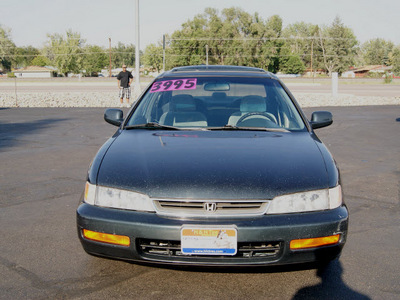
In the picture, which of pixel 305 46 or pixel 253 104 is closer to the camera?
pixel 253 104

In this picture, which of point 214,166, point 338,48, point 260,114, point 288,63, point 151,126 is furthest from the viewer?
point 338,48

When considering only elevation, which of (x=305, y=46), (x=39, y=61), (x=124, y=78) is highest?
(x=305, y=46)

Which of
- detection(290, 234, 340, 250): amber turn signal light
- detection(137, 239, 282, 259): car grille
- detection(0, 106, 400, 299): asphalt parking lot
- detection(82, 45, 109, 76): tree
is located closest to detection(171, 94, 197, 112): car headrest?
detection(0, 106, 400, 299): asphalt parking lot

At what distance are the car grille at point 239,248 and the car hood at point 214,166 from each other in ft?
0.93

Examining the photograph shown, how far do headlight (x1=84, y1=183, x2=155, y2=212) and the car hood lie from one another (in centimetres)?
4

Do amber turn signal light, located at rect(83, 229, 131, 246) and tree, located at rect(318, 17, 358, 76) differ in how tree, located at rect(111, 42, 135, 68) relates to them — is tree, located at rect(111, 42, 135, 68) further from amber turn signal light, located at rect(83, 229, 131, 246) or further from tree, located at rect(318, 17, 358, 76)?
amber turn signal light, located at rect(83, 229, 131, 246)

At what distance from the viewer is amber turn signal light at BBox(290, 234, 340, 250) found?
116 inches

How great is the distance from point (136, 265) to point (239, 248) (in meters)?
0.97

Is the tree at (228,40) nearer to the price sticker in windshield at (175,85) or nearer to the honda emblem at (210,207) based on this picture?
the price sticker in windshield at (175,85)

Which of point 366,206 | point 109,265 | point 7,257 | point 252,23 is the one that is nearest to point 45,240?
point 7,257

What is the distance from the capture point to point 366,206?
210 inches

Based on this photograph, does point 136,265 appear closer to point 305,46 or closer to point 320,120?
point 320,120

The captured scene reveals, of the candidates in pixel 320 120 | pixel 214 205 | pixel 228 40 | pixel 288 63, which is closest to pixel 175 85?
pixel 320 120

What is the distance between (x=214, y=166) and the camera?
3248 mm
